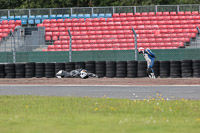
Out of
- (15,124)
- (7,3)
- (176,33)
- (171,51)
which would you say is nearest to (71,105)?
(15,124)

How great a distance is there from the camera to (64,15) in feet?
104

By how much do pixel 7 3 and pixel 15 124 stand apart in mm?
37870

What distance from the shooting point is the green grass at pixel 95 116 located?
7074 mm

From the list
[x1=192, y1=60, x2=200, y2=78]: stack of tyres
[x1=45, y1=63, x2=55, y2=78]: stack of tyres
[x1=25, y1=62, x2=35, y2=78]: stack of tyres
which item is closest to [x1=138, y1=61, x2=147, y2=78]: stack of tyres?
[x1=192, y1=60, x2=200, y2=78]: stack of tyres

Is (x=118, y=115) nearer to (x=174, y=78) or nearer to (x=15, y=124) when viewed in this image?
(x=15, y=124)

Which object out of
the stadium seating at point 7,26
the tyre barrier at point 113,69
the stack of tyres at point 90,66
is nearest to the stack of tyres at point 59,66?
the tyre barrier at point 113,69

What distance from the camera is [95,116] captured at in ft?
28.0

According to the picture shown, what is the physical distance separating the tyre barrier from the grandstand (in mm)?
4765

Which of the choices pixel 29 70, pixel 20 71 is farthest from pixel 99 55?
pixel 20 71

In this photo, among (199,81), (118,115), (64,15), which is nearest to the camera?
(118,115)

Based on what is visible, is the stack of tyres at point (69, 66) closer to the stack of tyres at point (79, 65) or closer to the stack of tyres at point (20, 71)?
the stack of tyres at point (79, 65)

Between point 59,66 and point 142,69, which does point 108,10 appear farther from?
point 142,69

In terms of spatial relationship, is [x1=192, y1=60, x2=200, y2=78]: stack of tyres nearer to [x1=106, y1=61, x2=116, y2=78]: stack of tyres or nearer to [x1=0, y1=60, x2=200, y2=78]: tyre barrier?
[x1=0, y1=60, x2=200, y2=78]: tyre barrier

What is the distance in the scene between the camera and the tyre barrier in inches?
770
